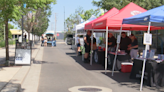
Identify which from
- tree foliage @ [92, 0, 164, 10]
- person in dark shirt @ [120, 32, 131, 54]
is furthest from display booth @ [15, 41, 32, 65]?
tree foliage @ [92, 0, 164, 10]

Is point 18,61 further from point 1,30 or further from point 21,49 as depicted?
point 1,30

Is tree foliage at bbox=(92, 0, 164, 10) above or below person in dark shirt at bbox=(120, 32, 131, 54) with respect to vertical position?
above

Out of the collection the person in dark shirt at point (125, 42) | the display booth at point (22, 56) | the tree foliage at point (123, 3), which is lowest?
the display booth at point (22, 56)

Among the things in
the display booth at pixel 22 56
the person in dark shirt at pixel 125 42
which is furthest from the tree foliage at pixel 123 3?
the display booth at pixel 22 56

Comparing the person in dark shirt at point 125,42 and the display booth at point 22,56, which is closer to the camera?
the display booth at point 22,56

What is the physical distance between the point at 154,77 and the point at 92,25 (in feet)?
18.3

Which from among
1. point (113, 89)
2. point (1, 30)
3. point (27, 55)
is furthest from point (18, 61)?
point (1, 30)

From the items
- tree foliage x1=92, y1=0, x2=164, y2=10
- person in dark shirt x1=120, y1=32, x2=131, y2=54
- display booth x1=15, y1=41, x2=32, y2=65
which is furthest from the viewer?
tree foliage x1=92, y1=0, x2=164, y2=10

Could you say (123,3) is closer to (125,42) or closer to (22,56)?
(125,42)

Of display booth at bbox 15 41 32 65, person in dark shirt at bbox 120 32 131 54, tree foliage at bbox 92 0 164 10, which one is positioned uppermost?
tree foliage at bbox 92 0 164 10

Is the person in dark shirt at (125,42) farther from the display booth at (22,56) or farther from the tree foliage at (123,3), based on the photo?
the tree foliage at (123,3)

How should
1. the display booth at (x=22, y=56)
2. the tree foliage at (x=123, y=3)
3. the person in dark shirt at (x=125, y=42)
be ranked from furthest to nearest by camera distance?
1. the tree foliage at (x=123, y=3)
2. the person in dark shirt at (x=125, y=42)
3. the display booth at (x=22, y=56)

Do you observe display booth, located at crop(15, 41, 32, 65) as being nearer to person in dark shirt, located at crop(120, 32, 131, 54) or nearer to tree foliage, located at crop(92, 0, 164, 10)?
person in dark shirt, located at crop(120, 32, 131, 54)

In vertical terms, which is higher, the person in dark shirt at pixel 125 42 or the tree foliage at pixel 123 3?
the tree foliage at pixel 123 3
